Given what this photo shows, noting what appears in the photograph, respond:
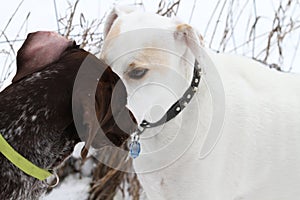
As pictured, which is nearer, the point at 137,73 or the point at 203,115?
the point at 137,73

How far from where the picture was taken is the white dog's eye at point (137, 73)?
211 cm

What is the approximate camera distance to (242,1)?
4191mm

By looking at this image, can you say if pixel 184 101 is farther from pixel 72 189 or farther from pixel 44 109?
pixel 72 189

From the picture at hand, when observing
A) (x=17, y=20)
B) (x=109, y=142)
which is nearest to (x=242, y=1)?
(x=17, y=20)

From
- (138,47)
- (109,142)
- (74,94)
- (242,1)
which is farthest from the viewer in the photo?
(242,1)

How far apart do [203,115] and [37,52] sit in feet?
2.19

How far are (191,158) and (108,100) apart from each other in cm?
50

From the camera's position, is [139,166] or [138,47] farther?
[139,166]

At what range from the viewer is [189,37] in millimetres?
2135

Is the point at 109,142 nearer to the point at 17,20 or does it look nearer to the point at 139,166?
the point at 139,166

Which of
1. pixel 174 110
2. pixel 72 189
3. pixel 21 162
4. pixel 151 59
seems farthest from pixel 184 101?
pixel 72 189

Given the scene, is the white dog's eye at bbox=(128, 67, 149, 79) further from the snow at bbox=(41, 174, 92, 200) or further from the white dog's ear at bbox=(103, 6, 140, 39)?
the snow at bbox=(41, 174, 92, 200)

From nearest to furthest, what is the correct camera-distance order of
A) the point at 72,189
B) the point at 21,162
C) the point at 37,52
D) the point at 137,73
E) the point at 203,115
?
the point at 21,162, the point at 37,52, the point at 137,73, the point at 203,115, the point at 72,189

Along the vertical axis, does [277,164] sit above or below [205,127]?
below
